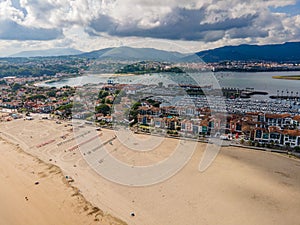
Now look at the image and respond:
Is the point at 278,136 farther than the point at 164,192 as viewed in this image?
Yes

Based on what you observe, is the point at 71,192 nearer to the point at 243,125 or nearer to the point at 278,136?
the point at 243,125

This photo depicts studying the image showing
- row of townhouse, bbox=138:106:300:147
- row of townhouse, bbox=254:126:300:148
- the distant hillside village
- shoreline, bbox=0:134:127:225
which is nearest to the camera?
shoreline, bbox=0:134:127:225

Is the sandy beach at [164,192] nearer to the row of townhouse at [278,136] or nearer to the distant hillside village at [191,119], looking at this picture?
the row of townhouse at [278,136]

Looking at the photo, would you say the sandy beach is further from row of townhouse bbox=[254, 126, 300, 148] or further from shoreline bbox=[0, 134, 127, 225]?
row of townhouse bbox=[254, 126, 300, 148]

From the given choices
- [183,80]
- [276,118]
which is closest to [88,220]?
[276,118]

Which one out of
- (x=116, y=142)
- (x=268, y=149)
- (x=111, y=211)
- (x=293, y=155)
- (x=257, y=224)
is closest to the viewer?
(x=257, y=224)

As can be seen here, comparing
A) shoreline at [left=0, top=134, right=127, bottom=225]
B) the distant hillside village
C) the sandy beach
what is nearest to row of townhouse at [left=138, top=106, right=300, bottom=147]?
the distant hillside village

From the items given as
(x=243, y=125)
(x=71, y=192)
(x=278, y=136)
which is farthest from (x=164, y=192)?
(x=243, y=125)

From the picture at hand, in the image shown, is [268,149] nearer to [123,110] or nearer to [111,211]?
[111,211]
